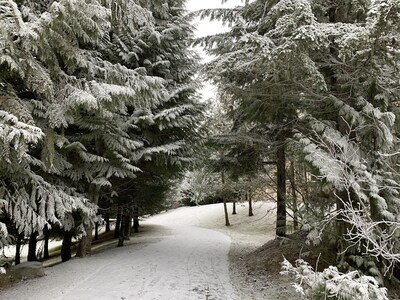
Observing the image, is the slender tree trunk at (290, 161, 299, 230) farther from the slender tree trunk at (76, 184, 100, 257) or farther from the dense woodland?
the slender tree trunk at (76, 184, 100, 257)

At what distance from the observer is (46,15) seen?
466 centimetres

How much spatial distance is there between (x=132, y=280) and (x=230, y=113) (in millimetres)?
6078

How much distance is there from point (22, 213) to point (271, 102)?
606 centimetres

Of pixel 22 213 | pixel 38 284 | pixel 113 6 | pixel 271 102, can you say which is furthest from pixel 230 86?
pixel 38 284

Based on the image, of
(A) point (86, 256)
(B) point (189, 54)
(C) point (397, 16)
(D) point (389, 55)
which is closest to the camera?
(C) point (397, 16)

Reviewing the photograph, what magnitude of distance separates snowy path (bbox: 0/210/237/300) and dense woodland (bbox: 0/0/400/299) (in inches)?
45.7

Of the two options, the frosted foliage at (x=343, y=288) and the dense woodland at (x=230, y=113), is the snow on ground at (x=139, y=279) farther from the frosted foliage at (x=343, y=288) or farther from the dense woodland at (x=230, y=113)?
the frosted foliage at (x=343, y=288)

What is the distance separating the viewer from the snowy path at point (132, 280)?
5.86 m

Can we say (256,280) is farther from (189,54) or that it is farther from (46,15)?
(189,54)

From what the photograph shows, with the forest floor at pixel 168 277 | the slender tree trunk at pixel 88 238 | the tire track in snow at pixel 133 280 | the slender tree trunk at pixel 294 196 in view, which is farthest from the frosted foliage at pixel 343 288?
the slender tree trunk at pixel 88 238

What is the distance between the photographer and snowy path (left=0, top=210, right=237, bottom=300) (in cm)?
586

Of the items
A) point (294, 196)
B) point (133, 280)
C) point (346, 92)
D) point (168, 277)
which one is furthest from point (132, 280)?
point (346, 92)

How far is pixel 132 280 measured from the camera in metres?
6.71

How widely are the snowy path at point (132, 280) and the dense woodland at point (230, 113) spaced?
1.16 m
